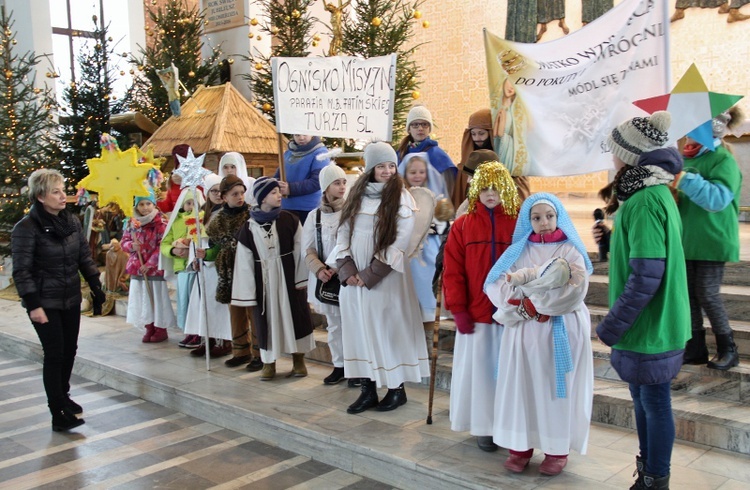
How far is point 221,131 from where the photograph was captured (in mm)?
9781

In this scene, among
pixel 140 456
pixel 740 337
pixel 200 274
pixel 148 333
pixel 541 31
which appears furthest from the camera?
pixel 541 31

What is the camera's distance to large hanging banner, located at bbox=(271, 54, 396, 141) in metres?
5.37

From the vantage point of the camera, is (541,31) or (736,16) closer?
(736,16)

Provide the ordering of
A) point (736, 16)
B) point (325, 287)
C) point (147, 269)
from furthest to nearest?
point (736, 16)
point (147, 269)
point (325, 287)

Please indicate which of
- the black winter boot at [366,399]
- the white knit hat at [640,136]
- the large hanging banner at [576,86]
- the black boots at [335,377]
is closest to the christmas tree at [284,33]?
the black boots at [335,377]

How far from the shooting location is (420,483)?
153 inches

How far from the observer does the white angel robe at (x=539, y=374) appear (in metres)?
3.60

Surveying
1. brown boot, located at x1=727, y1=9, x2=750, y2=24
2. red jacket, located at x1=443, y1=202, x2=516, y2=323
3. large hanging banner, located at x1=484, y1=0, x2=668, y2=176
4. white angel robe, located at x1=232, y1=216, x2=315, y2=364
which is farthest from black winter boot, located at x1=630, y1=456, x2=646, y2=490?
brown boot, located at x1=727, y1=9, x2=750, y2=24

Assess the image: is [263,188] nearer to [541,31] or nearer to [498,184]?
[498,184]

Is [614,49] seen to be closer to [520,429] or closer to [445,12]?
[520,429]

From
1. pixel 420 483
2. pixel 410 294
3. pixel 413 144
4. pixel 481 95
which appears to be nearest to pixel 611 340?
pixel 420 483

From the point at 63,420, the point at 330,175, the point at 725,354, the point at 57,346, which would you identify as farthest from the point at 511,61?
the point at 63,420

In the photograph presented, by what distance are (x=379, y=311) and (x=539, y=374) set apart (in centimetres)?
137

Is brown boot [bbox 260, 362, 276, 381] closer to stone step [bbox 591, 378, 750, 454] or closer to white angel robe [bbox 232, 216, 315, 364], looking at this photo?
white angel robe [bbox 232, 216, 315, 364]
